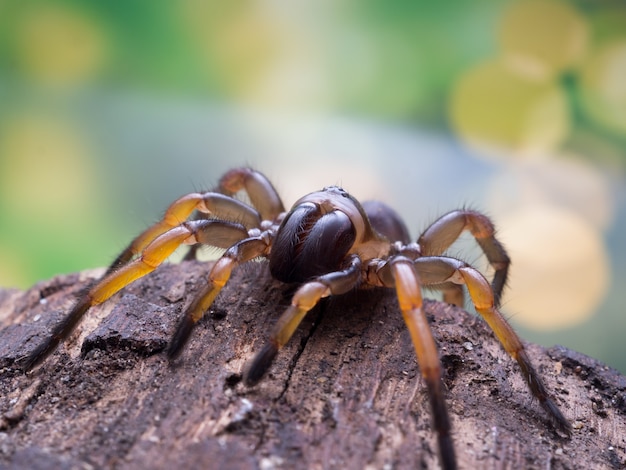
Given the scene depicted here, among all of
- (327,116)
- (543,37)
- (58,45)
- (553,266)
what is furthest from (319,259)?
(58,45)

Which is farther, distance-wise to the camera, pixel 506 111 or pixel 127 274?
pixel 506 111

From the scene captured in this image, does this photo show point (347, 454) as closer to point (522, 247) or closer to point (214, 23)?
point (522, 247)

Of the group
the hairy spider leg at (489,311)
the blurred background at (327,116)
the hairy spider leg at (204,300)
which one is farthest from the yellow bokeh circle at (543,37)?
the hairy spider leg at (204,300)

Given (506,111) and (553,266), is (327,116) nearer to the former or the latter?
(506,111)

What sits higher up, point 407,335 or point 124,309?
point 407,335

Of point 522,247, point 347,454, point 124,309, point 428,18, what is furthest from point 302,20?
point 347,454

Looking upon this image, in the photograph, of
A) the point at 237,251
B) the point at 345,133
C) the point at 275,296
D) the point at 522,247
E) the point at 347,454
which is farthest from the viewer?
the point at 345,133

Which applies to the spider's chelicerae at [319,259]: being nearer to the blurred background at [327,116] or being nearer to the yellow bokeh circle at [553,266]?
the yellow bokeh circle at [553,266]
